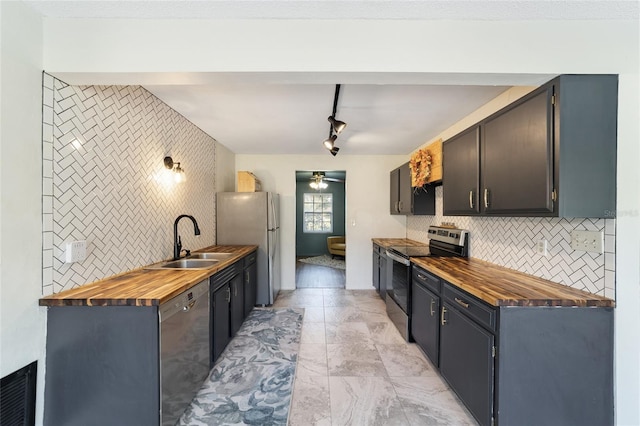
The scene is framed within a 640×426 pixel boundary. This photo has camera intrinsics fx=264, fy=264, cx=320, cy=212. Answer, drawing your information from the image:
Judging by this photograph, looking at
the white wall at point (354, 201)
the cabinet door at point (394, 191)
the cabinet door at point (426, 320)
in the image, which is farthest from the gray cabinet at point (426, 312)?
the white wall at point (354, 201)

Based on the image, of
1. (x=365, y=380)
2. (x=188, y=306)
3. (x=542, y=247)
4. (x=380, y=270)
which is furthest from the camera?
(x=380, y=270)

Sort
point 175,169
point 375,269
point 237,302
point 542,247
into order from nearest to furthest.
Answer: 1. point 542,247
2. point 175,169
3. point 237,302
4. point 375,269

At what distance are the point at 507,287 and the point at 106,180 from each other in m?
2.83

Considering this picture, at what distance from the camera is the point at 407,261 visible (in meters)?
2.78

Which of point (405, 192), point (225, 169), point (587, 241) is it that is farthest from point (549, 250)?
point (225, 169)

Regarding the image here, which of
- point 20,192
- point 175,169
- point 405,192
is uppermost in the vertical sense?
point 175,169

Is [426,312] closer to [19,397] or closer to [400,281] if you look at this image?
[400,281]

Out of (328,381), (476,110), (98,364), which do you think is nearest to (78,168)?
(98,364)

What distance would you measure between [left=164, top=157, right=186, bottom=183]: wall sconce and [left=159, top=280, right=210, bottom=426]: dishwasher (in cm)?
122

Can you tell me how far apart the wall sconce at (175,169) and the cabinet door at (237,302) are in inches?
47.3

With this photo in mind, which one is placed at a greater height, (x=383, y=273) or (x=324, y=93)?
(x=324, y=93)

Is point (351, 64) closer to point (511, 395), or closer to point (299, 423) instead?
point (511, 395)

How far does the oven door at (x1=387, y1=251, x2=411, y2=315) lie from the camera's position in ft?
9.14

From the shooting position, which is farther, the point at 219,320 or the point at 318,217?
the point at 318,217
